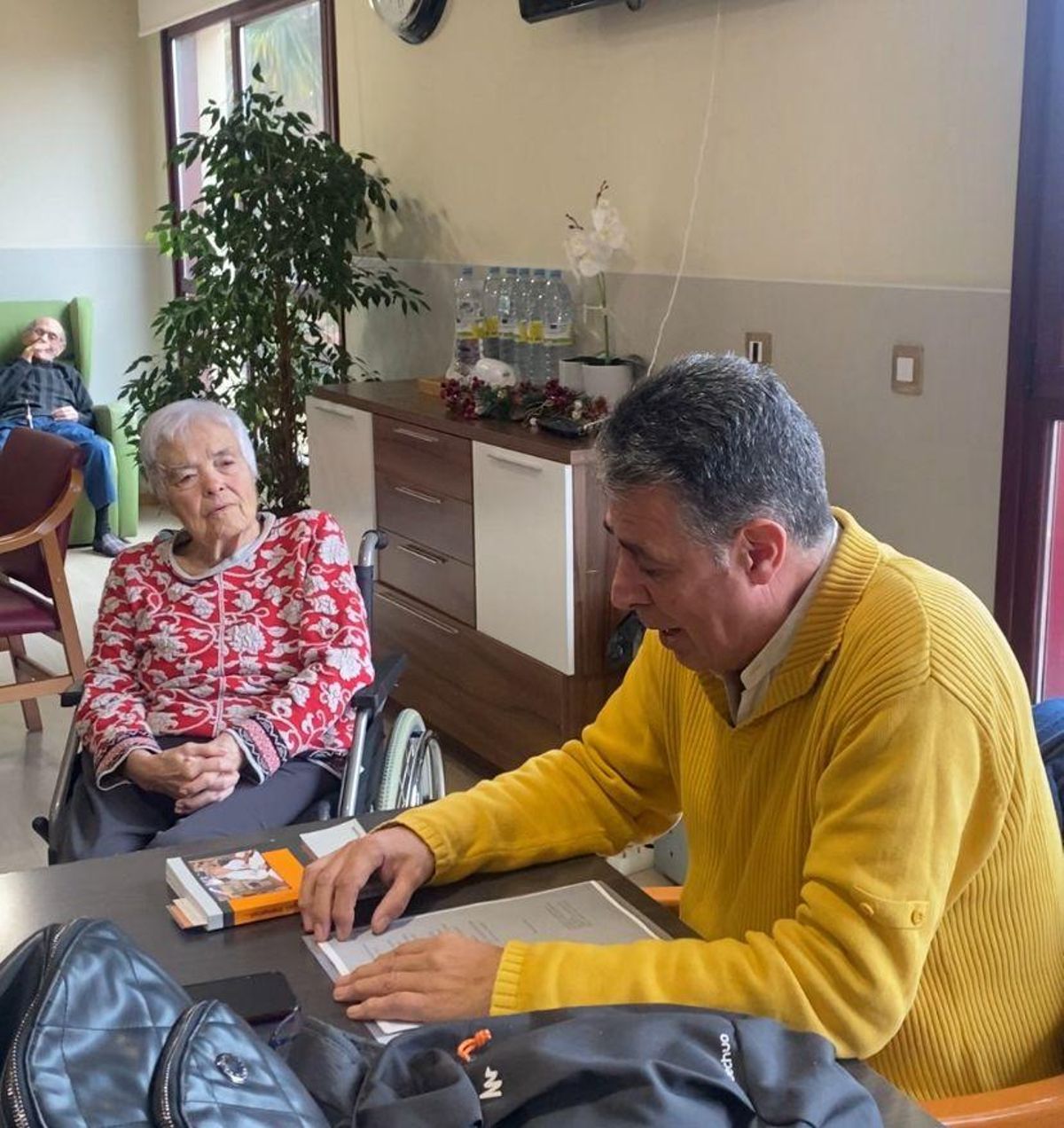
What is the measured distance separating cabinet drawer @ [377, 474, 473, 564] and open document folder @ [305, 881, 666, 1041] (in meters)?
2.21

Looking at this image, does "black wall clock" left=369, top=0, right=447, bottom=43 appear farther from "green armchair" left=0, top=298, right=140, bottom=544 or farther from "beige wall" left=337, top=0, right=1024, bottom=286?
"green armchair" left=0, top=298, right=140, bottom=544

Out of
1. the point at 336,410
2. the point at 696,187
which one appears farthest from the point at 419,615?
the point at 696,187

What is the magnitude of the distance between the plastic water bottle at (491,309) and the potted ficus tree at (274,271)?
520mm

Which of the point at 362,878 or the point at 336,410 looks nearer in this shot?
the point at 362,878

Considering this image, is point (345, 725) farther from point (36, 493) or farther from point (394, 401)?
point (36, 493)

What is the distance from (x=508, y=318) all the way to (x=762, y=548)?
295cm

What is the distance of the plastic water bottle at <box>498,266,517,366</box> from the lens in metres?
4.11

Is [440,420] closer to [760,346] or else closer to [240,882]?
[760,346]

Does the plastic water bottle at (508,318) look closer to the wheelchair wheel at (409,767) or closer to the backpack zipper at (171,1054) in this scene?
the wheelchair wheel at (409,767)

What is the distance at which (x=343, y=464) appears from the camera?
427 cm

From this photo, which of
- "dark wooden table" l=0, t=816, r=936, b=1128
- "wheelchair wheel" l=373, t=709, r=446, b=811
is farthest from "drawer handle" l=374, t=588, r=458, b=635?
"dark wooden table" l=0, t=816, r=936, b=1128

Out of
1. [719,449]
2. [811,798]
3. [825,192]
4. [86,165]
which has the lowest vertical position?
[811,798]

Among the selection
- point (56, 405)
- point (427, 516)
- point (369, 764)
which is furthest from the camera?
point (56, 405)

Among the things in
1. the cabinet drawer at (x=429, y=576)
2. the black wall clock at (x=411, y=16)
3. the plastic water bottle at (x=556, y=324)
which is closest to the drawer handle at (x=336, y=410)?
the cabinet drawer at (x=429, y=576)
